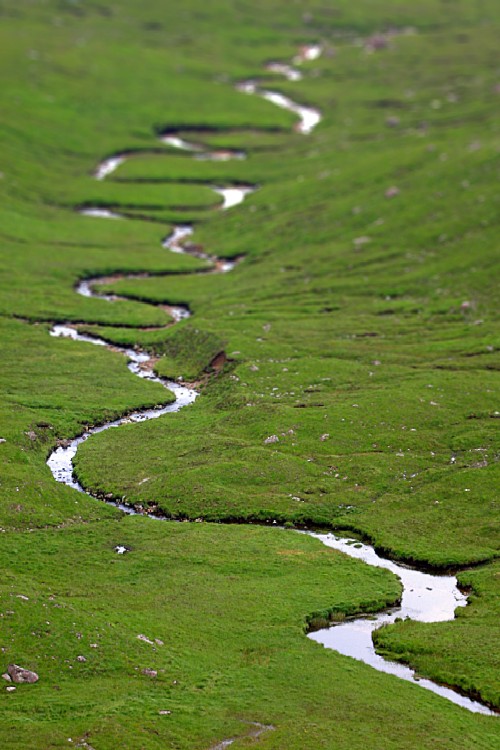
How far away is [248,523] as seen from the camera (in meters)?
70.1

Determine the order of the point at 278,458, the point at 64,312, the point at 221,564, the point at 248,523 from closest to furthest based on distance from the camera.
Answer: the point at 221,564 < the point at 248,523 < the point at 278,458 < the point at 64,312

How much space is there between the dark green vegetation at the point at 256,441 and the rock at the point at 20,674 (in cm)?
48

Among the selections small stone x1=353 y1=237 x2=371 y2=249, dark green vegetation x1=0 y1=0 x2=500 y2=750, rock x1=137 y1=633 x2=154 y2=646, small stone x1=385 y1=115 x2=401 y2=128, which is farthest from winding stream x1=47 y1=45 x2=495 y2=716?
small stone x1=385 y1=115 x2=401 y2=128

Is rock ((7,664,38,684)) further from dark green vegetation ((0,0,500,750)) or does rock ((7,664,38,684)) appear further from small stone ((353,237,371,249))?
small stone ((353,237,371,249))

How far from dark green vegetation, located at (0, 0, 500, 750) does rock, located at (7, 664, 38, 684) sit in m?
0.48

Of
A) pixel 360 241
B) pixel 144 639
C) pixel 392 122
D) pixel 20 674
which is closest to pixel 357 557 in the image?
pixel 144 639

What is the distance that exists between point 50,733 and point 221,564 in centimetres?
1910

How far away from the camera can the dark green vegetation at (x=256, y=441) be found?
168 ft

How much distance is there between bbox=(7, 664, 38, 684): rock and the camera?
49925 millimetres

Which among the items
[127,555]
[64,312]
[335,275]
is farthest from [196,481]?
[335,275]

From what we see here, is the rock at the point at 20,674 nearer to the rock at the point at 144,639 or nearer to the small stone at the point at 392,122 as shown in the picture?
the rock at the point at 144,639

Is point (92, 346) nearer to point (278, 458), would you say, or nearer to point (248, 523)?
point (278, 458)

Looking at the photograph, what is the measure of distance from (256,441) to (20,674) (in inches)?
1327

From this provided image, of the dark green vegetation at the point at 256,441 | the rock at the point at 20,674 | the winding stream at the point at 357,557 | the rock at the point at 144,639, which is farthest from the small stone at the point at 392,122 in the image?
the rock at the point at 20,674
